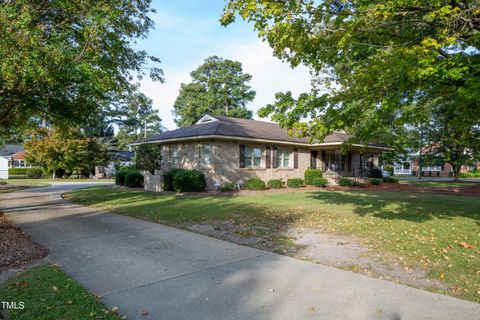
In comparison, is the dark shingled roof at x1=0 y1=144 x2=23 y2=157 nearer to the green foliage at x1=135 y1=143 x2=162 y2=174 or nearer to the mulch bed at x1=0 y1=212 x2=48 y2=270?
the green foliage at x1=135 y1=143 x2=162 y2=174

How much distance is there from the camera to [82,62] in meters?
8.27

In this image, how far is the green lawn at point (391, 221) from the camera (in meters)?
5.67

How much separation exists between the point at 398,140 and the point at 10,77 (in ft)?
130

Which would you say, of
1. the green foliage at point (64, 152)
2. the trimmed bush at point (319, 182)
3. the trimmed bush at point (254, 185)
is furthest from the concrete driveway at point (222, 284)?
the green foliage at point (64, 152)

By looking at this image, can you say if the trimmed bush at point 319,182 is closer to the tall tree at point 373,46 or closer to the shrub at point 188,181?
the shrub at point 188,181

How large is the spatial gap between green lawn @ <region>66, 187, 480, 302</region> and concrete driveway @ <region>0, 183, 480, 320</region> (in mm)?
1089

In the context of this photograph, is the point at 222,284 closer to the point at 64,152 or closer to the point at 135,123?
the point at 64,152

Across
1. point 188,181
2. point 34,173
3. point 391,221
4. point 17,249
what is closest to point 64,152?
point 34,173

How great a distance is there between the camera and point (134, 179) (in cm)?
2312

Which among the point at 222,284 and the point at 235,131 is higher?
the point at 235,131

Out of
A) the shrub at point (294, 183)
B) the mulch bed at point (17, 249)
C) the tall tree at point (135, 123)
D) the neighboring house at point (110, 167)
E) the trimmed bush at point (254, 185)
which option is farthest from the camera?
the tall tree at point (135, 123)

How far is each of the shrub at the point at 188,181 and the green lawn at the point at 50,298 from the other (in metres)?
13.3

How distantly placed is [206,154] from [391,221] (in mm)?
12802

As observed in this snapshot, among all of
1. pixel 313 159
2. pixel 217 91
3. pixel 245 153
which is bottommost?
pixel 313 159
